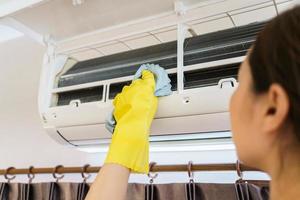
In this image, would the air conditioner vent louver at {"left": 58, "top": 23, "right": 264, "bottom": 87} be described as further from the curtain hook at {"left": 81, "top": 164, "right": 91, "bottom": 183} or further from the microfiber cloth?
the curtain hook at {"left": 81, "top": 164, "right": 91, "bottom": 183}

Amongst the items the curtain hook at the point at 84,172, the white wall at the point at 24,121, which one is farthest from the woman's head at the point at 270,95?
the white wall at the point at 24,121

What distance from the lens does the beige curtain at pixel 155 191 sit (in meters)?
0.78

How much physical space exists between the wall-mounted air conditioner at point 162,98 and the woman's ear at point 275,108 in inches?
12.5

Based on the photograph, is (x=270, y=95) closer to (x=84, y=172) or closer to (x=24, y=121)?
(x=84, y=172)

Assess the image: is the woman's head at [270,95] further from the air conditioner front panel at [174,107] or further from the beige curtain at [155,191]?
the beige curtain at [155,191]

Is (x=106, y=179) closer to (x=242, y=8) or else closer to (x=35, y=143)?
(x=242, y=8)

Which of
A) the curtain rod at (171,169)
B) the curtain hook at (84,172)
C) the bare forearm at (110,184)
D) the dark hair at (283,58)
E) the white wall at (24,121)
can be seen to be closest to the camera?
the dark hair at (283,58)

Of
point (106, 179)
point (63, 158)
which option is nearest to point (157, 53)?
point (106, 179)

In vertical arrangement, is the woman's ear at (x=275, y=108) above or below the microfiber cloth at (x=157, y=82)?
below

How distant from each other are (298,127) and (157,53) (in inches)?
21.9

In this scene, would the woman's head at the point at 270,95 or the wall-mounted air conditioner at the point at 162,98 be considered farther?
the wall-mounted air conditioner at the point at 162,98

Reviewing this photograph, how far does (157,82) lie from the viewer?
0.78m

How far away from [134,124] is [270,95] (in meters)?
0.42

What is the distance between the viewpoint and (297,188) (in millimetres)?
374
